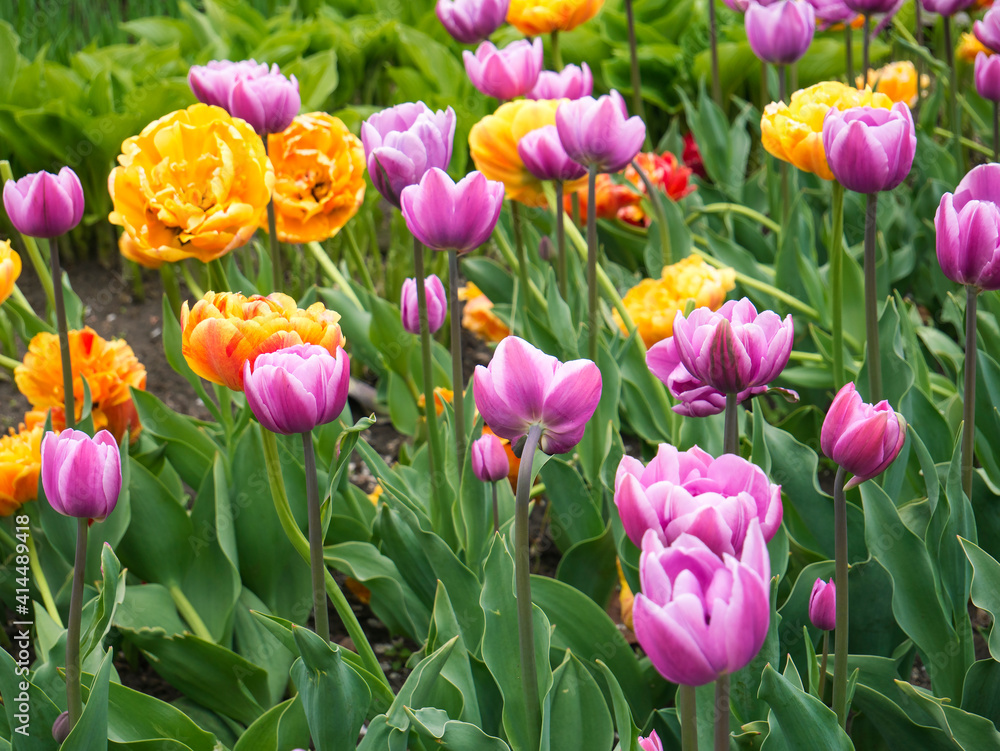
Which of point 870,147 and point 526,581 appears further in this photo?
point 870,147

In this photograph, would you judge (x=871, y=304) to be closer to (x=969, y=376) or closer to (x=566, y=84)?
(x=969, y=376)

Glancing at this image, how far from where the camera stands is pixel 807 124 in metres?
1.42

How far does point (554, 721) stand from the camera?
92 cm

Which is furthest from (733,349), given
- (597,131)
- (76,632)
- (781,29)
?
(781,29)

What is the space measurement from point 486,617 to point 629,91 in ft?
8.73

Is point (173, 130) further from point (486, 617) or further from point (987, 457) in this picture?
point (987, 457)

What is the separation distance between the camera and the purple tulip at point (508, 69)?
5.76 feet

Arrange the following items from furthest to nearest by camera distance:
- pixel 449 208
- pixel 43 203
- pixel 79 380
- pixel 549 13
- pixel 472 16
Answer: pixel 549 13
pixel 472 16
pixel 79 380
pixel 43 203
pixel 449 208

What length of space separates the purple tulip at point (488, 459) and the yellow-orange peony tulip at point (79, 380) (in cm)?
75

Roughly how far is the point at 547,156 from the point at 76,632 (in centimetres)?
91

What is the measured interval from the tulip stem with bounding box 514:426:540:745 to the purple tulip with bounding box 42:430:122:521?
1.22ft

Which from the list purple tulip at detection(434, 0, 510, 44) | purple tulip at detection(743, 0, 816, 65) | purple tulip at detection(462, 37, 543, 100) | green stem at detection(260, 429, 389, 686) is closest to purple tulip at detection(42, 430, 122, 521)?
green stem at detection(260, 429, 389, 686)

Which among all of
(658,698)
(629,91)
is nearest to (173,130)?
(658,698)

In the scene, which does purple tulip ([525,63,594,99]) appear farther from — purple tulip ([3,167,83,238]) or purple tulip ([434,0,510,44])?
purple tulip ([3,167,83,238])
